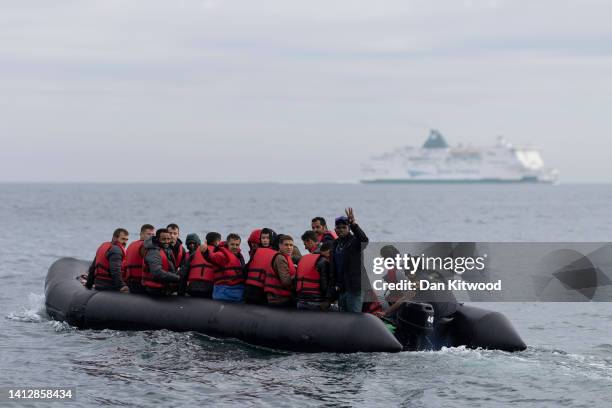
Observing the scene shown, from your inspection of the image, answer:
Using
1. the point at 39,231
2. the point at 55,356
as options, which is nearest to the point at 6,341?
the point at 55,356

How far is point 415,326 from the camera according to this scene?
1433 cm

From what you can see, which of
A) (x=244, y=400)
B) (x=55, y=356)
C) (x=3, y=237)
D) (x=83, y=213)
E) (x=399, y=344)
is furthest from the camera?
(x=83, y=213)

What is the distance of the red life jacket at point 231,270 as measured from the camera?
612 inches

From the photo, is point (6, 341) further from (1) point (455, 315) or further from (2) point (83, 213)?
(2) point (83, 213)

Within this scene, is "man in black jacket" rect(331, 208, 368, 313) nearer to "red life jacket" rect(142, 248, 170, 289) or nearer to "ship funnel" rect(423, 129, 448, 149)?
"red life jacket" rect(142, 248, 170, 289)

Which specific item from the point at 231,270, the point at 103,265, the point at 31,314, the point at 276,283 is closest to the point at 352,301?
the point at 276,283

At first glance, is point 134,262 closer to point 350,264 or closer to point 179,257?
point 179,257

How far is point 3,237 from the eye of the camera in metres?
48.5

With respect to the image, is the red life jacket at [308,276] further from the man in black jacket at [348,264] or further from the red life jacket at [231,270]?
the red life jacket at [231,270]

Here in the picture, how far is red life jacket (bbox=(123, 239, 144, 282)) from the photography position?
16.6 m

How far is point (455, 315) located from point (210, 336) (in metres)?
3.97

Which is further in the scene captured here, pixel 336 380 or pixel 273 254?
pixel 273 254

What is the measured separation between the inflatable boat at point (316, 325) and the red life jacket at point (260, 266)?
0.42m

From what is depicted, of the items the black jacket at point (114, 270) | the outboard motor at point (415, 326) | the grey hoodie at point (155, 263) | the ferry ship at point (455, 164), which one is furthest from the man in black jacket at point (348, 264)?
the ferry ship at point (455, 164)
